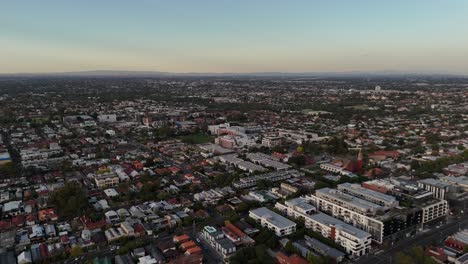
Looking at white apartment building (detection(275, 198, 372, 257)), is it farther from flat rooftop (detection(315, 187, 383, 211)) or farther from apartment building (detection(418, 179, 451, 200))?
apartment building (detection(418, 179, 451, 200))

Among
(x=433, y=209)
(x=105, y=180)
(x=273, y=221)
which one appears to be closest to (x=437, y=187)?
(x=433, y=209)

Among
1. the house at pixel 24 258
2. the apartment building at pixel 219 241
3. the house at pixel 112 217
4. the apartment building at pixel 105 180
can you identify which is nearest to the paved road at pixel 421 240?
the apartment building at pixel 219 241

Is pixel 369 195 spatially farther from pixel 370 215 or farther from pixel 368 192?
pixel 370 215

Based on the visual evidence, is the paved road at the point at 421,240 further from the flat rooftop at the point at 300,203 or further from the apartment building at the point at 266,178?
the apartment building at the point at 266,178

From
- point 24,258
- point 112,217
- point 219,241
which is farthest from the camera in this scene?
point 112,217

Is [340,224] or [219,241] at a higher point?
[340,224]

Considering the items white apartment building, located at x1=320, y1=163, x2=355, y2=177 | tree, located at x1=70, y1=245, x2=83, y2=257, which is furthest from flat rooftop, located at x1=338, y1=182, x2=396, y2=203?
tree, located at x1=70, y1=245, x2=83, y2=257
